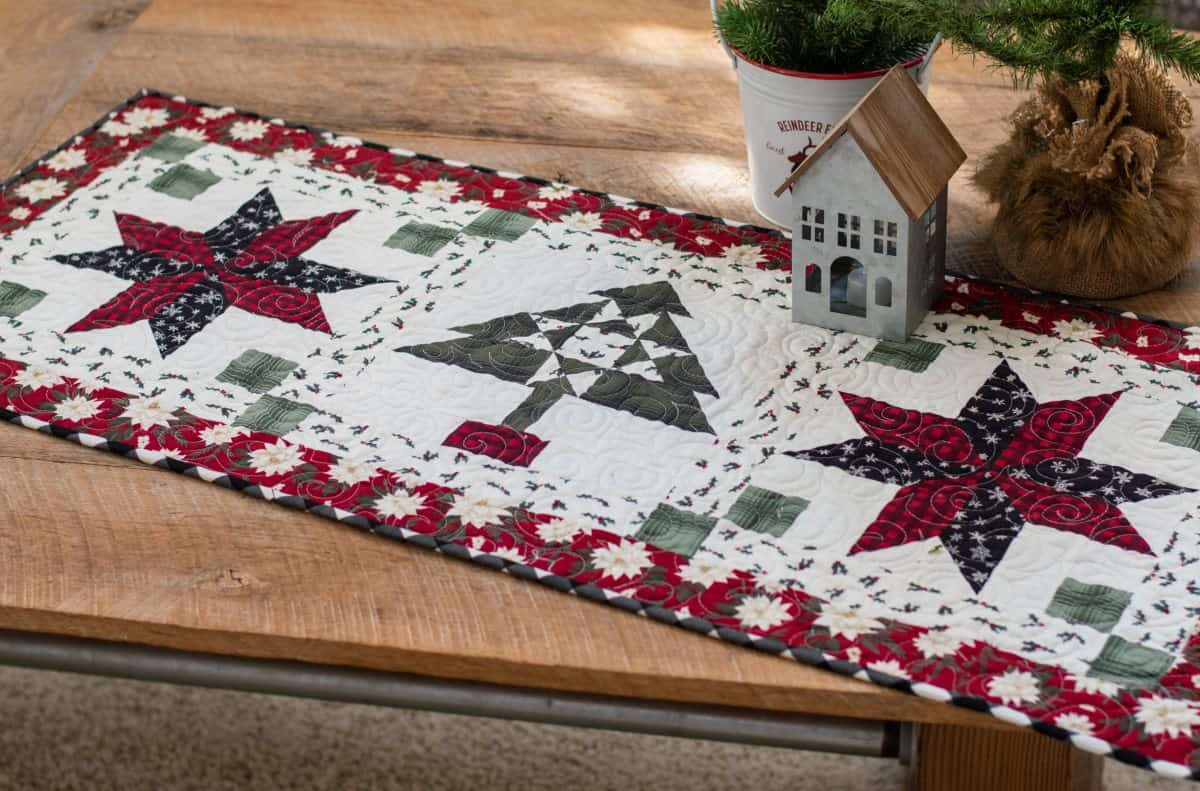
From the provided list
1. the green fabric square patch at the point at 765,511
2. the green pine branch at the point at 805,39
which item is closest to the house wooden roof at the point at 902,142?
the green pine branch at the point at 805,39

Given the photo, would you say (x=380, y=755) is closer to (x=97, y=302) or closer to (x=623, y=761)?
(x=623, y=761)

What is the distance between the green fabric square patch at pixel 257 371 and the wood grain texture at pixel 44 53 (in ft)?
1.49

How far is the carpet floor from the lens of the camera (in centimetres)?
145

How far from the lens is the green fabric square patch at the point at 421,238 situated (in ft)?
4.19

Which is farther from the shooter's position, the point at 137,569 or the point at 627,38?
the point at 627,38

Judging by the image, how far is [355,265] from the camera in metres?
1.26

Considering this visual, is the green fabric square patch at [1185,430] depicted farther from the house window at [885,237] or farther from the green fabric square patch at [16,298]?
the green fabric square patch at [16,298]

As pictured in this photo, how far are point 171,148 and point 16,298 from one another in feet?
0.93

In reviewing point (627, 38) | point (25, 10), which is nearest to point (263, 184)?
point (627, 38)

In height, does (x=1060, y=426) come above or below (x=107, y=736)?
above

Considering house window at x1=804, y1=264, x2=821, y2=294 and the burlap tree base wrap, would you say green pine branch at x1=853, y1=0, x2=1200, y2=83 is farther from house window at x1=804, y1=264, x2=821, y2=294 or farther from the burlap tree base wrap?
house window at x1=804, y1=264, x2=821, y2=294

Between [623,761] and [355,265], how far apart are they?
0.59 metres

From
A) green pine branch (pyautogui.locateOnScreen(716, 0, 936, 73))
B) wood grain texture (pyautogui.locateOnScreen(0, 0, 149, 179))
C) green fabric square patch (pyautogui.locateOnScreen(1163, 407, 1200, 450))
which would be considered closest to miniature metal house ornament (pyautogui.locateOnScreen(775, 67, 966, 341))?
green pine branch (pyautogui.locateOnScreen(716, 0, 936, 73))

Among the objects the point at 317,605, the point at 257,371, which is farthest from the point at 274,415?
the point at 317,605
